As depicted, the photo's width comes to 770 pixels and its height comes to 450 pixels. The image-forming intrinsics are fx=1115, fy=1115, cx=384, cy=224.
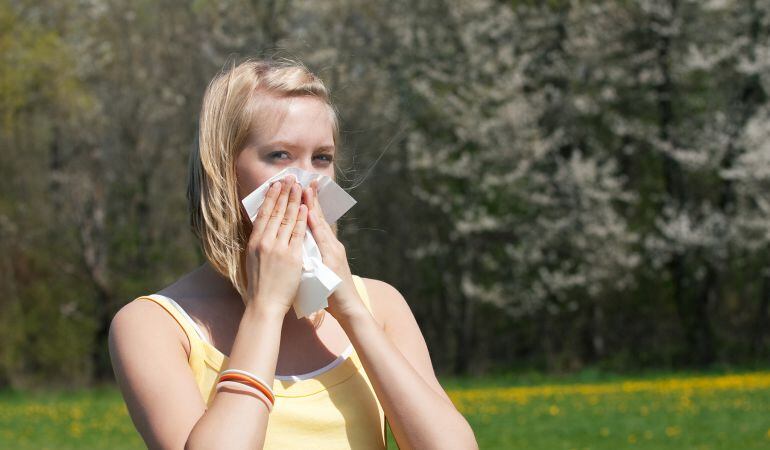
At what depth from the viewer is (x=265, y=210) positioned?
79.1 inches

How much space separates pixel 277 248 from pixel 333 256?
0.12m

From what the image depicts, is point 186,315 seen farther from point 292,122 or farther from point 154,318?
point 292,122

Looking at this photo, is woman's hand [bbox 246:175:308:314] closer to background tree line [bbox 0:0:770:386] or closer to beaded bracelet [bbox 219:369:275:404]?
beaded bracelet [bbox 219:369:275:404]

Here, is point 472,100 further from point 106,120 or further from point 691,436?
point 691,436

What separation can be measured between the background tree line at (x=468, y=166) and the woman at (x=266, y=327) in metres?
16.8

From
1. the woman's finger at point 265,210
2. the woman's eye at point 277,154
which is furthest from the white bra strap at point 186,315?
the woman's eye at point 277,154

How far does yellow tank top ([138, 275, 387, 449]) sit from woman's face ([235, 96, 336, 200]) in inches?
11.1

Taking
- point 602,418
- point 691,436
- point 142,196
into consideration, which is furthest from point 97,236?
point 691,436

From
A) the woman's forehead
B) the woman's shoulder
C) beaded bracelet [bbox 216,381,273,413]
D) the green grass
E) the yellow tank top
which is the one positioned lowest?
the green grass

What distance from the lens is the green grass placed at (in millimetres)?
9695

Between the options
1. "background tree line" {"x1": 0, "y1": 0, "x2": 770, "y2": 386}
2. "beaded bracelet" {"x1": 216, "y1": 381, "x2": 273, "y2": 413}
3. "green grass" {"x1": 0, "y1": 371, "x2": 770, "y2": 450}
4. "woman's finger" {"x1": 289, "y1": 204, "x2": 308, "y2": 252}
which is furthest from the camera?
"background tree line" {"x1": 0, "y1": 0, "x2": 770, "y2": 386}

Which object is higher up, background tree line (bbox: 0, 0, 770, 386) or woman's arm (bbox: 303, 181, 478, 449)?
woman's arm (bbox: 303, 181, 478, 449)

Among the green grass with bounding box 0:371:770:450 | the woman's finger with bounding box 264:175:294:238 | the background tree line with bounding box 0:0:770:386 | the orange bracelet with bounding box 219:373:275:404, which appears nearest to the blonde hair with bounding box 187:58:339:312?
the woman's finger with bounding box 264:175:294:238

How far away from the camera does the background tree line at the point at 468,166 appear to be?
20.2 meters
